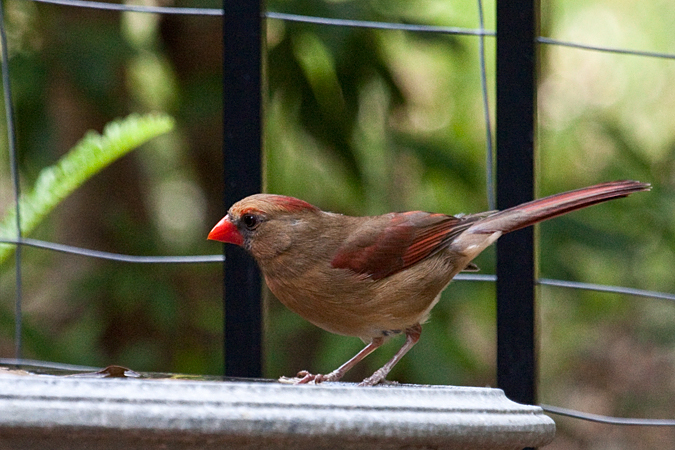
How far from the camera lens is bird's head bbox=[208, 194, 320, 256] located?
181cm

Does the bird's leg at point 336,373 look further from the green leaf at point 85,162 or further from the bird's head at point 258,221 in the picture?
the green leaf at point 85,162

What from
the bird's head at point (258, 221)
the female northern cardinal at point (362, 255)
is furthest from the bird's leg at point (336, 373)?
the bird's head at point (258, 221)

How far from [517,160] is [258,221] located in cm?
56

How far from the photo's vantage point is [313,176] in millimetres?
3330

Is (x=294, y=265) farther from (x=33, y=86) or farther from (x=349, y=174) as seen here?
(x=33, y=86)

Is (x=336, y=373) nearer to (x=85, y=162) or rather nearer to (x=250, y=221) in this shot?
(x=250, y=221)

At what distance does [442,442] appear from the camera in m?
1.01

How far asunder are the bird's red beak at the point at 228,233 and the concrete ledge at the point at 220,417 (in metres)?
0.84

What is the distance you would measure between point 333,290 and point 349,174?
133 centimetres

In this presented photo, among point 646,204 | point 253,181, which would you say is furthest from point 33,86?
point 646,204

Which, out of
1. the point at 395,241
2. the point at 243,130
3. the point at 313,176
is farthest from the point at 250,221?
the point at 313,176

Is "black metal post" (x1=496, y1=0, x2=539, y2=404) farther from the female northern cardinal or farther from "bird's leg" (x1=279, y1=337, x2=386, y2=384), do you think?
"bird's leg" (x1=279, y1=337, x2=386, y2=384)

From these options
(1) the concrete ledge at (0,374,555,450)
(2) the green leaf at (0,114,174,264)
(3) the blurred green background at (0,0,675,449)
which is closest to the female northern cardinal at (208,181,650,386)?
(2) the green leaf at (0,114,174,264)

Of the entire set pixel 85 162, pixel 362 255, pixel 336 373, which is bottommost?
pixel 336 373
